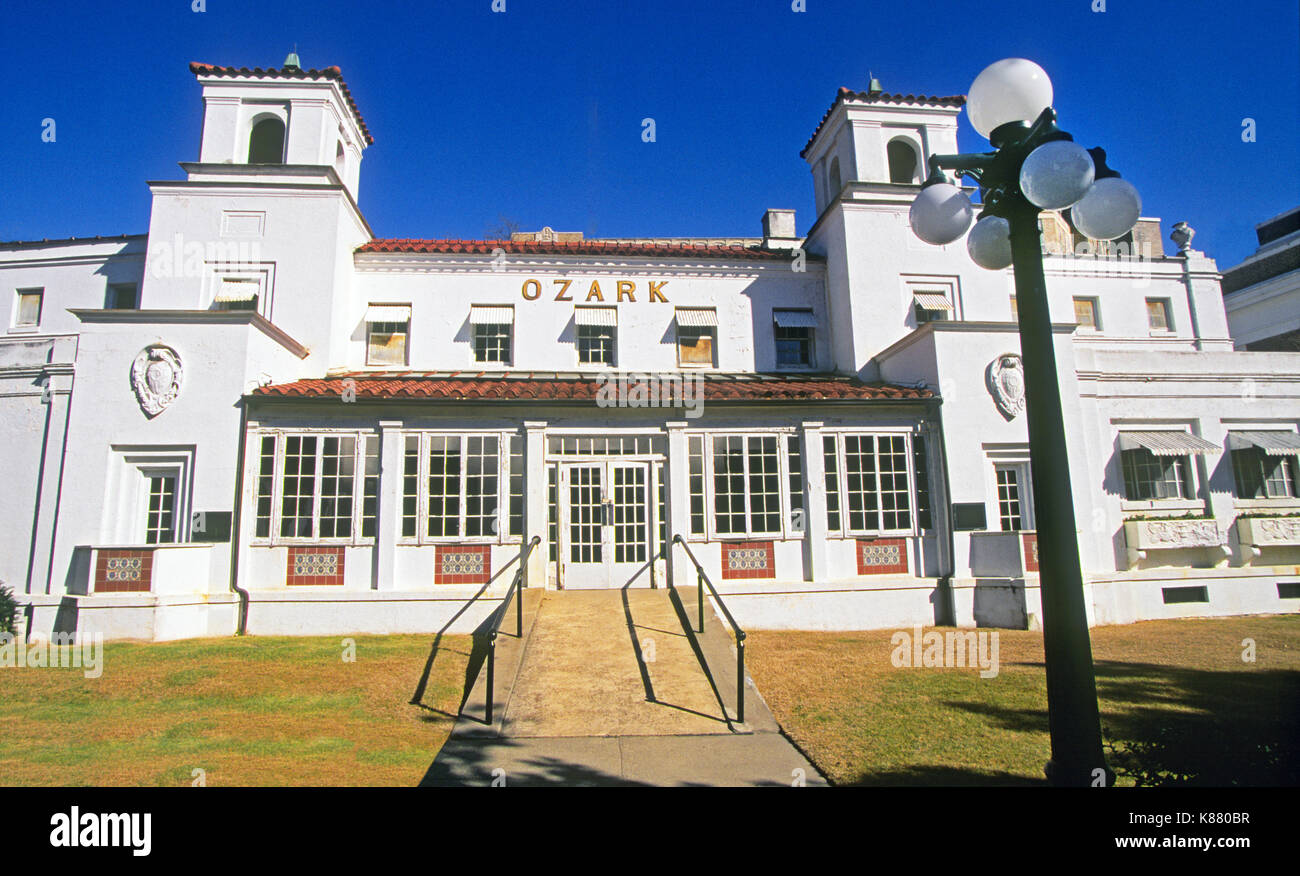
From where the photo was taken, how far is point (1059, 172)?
4129 millimetres

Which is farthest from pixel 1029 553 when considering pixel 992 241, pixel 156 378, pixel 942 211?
pixel 156 378

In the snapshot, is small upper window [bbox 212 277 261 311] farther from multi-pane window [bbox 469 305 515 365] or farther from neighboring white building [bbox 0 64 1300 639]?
multi-pane window [bbox 469 305 515 365]

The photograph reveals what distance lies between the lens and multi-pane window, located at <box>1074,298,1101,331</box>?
2010cm

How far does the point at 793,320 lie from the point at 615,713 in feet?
39.8

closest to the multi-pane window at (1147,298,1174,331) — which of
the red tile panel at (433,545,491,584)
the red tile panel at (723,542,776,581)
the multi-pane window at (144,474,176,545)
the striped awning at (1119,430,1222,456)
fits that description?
the striped awning at (1119,430,1222,456)

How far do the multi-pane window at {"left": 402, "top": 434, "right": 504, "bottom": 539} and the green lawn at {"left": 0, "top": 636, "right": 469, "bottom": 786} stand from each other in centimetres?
246

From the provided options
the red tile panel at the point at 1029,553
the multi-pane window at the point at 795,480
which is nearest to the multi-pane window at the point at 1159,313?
the red tile panel at the point at 1029,553

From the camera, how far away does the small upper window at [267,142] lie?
17016 mm

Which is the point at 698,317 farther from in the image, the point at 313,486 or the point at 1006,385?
the point at 313,486

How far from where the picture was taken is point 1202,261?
21359 millimetres

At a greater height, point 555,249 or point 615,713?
point 555,249

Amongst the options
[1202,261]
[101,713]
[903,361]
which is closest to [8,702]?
[101,713]
